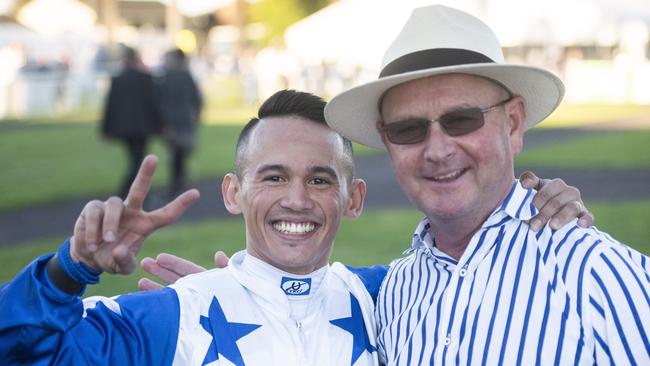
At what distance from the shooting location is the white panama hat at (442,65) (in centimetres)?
290

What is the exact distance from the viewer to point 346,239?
932 cm

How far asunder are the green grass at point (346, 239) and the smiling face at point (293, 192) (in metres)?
4.37

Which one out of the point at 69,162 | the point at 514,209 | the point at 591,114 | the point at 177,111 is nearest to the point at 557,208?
the point at 514,209

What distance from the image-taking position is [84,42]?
1453 inches

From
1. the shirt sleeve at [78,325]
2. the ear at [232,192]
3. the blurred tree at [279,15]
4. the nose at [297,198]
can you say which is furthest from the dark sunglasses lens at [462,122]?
the blurred tree at [279,15]

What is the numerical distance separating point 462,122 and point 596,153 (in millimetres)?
14169

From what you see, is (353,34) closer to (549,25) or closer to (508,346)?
(549,25)

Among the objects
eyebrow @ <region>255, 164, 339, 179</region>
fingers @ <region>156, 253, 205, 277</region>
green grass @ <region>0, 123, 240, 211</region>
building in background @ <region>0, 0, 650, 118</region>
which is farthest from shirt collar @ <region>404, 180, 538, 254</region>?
building in background @ <region>0, 0, 650, 118</region>

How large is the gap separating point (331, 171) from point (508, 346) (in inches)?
36.7

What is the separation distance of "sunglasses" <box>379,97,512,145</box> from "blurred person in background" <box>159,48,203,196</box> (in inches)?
385

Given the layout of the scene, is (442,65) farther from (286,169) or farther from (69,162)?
(69,162)

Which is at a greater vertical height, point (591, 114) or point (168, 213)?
point (591, 114)

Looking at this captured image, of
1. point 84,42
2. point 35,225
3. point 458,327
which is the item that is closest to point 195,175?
point 35,225

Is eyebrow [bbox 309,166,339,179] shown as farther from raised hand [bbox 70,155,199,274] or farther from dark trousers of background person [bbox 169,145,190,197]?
dark trousers of background person [bbox 169,145,190,197]
